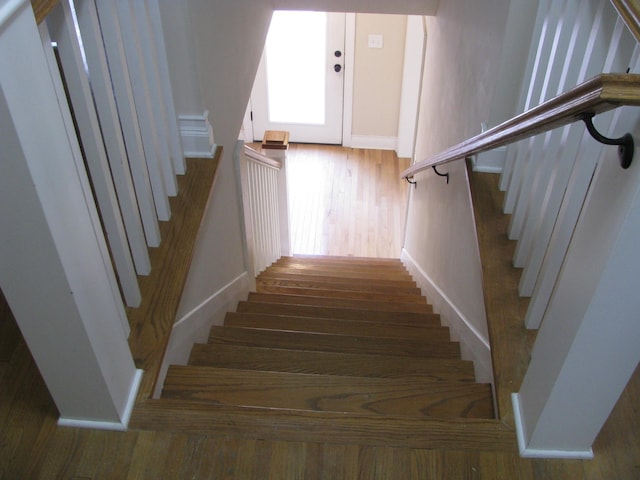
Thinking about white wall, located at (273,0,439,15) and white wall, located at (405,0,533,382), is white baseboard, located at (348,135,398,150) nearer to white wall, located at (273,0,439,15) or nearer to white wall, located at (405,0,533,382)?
white wall, located at (405,0,533,382)

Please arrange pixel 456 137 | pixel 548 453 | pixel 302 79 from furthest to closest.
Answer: pixel 302 79 → pixel 456 137 → pixel 548 453

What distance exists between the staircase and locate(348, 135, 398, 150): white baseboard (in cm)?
346

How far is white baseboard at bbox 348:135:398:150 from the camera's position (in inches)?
245

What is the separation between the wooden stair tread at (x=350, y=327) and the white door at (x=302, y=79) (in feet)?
13.2

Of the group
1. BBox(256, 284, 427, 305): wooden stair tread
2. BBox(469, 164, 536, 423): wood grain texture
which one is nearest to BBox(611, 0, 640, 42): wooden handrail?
BBox(469, 164, 536, 423): wood grain texture

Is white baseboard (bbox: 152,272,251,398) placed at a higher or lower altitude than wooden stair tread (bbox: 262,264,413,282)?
higher

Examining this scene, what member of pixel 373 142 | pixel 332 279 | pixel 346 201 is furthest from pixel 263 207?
pixel 373 142

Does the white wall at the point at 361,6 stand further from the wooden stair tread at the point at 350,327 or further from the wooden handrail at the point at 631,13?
the wooden handrail at the point at 631,13

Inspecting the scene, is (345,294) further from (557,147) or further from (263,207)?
(557,147)

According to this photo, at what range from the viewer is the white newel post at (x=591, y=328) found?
0.98 metres

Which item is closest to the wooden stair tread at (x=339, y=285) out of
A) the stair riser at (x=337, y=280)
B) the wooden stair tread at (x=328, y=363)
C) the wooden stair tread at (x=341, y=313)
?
the stair riser at (x=337, y=280)

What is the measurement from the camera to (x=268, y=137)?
3898 mm

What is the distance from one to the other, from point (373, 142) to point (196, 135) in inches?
176

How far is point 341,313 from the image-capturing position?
8.36 feet
